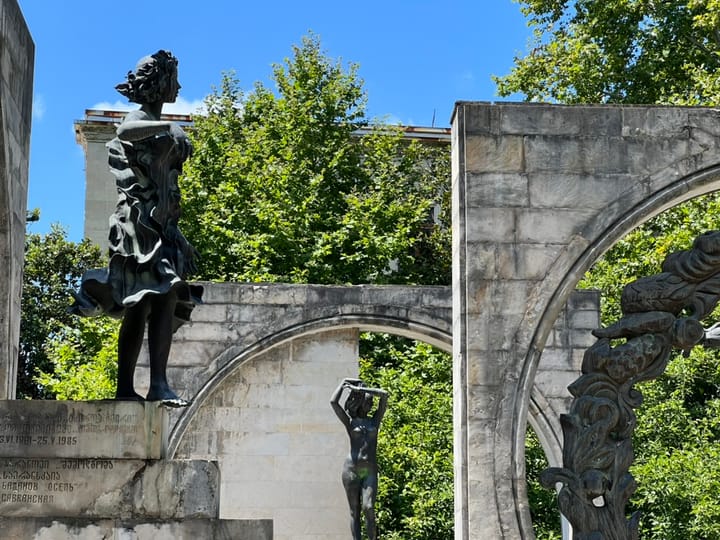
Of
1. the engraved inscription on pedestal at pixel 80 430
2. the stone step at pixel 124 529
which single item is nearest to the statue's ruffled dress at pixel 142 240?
the engraved inscription on pedestal at pixel 80 430

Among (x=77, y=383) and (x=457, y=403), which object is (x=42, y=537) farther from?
(x=77, y=383)

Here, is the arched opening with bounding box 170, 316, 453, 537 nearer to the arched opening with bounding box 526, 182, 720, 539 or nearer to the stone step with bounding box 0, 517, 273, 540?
the arched opening with bounding box 526, 182, 720, 539

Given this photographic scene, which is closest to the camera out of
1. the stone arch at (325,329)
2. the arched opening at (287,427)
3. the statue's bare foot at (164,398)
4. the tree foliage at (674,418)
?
the statue's bare foot at (164,398)

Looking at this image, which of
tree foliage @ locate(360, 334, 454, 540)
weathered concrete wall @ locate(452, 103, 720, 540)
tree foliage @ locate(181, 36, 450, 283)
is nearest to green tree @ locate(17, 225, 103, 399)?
tree foliage @ locate(181, 36, 450, 283)

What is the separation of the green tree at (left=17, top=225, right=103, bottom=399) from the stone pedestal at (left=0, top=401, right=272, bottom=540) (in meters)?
18.2

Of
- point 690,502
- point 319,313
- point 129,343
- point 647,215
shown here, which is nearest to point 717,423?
point 690,502

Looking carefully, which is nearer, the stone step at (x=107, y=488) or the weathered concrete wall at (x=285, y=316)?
the stone step at (x=107, y=488)

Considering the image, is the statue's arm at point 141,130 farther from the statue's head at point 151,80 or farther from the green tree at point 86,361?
the green tree at point 86,361

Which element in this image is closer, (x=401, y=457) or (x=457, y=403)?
(x=457, y=403)

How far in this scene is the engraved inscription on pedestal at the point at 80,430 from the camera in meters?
7.14

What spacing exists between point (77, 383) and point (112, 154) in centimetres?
1088

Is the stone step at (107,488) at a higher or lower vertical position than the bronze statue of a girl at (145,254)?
lower

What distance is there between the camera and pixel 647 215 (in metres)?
10.2

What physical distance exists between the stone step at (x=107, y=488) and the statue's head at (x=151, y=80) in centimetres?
199
